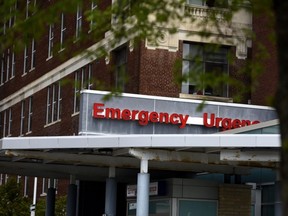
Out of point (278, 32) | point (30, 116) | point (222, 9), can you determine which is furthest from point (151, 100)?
point (278, 32)

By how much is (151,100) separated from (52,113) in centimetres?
1425

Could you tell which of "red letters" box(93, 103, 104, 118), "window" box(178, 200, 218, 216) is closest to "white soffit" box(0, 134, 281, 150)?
"window" box(178, 200, 218, 216)

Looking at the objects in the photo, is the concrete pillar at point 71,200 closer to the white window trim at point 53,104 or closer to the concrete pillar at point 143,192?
the concrete pillar at point 143,192

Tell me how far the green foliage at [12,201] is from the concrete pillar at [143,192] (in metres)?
21.9

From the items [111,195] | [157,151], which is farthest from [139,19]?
[111,195]

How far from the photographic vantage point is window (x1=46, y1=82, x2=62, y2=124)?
51594mm

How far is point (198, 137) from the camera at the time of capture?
25.9 meters

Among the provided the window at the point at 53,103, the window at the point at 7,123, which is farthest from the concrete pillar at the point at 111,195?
the window at the point at 7,123

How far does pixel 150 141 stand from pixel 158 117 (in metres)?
12.7

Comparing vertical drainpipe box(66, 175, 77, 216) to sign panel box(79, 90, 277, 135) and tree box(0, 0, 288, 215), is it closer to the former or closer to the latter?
sign panel box(79, 90, 277, 135)

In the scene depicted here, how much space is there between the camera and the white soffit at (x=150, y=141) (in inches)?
992

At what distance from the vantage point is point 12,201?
50.2 meters

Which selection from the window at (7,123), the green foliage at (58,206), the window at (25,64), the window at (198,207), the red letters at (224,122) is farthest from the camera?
the window at (7,123)

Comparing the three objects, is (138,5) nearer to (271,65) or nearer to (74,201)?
(74,201)
